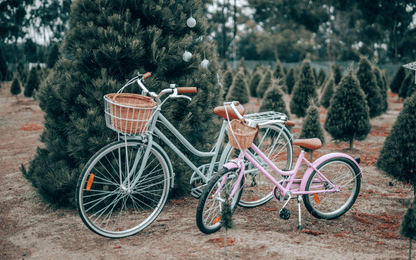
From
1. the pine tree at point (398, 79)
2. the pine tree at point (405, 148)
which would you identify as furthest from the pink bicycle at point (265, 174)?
the pine tree at point (398, 79)

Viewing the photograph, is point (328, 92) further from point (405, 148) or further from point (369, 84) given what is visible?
point (405, 148)

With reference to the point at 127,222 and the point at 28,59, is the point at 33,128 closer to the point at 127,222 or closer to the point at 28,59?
the point at 127,222

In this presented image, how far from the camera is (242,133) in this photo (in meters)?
3.01

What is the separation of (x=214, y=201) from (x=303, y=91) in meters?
8.32

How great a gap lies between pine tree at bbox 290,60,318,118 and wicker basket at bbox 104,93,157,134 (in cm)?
854

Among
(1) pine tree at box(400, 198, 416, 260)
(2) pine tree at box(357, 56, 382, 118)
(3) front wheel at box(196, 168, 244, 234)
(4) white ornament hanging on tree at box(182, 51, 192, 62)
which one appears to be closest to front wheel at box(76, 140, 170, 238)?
(3) front wheel at box(196, 168, 244, 234)

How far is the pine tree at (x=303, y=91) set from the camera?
1066cm

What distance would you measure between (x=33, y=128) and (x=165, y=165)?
7784mm

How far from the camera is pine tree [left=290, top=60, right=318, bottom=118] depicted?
1066 cm

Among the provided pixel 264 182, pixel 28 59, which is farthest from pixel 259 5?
pixel 264 182

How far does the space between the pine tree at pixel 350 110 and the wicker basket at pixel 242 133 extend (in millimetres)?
4431

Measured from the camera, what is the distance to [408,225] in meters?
2.49

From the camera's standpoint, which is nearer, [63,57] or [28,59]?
[63,57]

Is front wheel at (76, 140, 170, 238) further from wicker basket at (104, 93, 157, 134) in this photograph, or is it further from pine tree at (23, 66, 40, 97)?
pine tree at (23, 66, 40, 97)
